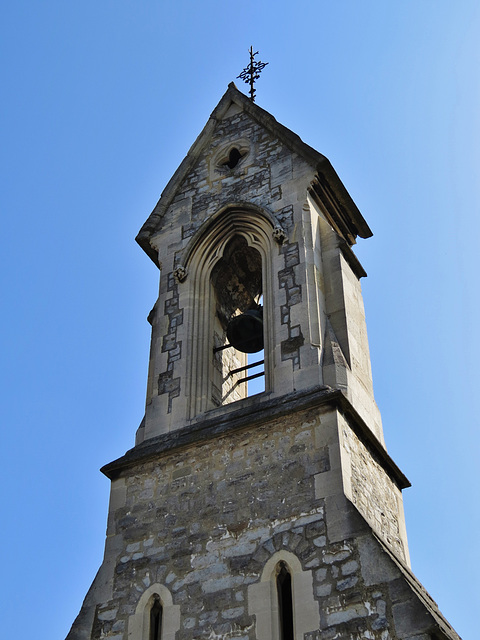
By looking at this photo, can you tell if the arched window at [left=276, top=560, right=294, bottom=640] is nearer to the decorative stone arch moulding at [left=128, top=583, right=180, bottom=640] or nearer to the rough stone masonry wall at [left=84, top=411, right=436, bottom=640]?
the rough stone masonry wall at [left=84, top=411, right=436, bottom=640]

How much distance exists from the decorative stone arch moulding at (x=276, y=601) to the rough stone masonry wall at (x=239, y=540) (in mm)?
58

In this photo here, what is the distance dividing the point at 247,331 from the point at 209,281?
2.97ft

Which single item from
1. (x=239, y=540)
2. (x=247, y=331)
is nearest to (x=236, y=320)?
(x=247, y=331)

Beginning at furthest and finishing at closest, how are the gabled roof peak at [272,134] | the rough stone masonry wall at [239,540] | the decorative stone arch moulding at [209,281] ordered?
the gabled roof peak at [272,134] → the decorative stone arch moulding at [209,281] → the rough stone masonry wall at [239,540]

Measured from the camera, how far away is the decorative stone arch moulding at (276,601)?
31.5 feet

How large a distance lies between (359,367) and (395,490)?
146 cm

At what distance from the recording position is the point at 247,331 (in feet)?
44.4

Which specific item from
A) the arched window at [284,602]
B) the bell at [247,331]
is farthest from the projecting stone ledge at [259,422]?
the arched window at [284,602]

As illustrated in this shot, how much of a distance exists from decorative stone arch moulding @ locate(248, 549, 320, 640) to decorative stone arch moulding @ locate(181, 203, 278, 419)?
2.54m

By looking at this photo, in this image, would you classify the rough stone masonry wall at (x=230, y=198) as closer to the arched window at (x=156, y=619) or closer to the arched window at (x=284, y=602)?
the arched window at (x=156, y=619)

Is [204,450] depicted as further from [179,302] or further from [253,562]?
[179,302]

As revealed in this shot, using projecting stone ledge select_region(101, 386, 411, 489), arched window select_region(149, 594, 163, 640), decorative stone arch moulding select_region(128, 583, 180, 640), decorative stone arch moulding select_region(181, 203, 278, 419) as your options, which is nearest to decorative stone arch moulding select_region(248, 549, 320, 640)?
decorative stone arch moulding select_region(128, 583, 180, 640)

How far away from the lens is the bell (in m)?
13.5

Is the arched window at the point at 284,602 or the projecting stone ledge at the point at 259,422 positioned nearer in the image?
the arched window at the point at 284,602
